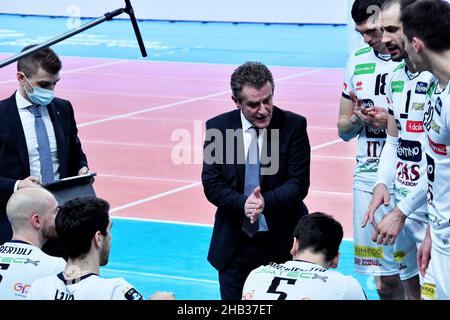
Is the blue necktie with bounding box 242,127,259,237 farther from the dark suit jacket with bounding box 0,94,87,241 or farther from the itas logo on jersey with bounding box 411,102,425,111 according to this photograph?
the dark suit jacket with bounding box 0,94,87,241

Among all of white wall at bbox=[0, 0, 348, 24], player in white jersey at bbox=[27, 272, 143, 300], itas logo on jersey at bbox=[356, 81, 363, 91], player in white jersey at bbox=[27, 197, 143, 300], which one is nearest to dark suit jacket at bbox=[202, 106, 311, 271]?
itas logo on jersey at bbox=[356, 81, 363, 91]

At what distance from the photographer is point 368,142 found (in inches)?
299

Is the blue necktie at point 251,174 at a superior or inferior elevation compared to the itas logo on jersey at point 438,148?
inferior

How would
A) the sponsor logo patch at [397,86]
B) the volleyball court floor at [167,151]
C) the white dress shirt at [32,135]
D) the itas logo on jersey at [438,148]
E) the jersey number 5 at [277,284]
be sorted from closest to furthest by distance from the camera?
the jersey number 5 at [277,284], the itas logo on jersey at [438,148], the sponsor logo patch at [397,86], the white dress shirt at [32,135], the volleyball court floor at [167,151]

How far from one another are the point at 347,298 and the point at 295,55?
20869mm

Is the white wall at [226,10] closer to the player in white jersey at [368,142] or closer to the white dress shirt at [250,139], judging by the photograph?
the player in white jersey at [368,142]

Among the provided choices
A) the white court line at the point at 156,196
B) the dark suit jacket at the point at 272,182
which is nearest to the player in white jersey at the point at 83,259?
the dark suit jacket at the point at 272,182

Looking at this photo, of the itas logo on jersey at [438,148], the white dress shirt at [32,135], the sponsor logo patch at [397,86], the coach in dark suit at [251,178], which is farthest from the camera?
the white dress shirt at [32,135]

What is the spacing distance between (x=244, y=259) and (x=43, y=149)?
1.61 metres

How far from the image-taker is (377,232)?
5953 millimetres

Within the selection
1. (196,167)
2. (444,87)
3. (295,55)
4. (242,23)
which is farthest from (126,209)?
(242,23)

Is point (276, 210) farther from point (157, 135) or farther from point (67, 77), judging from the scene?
point (67, 77)

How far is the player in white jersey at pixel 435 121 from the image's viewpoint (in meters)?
5.16

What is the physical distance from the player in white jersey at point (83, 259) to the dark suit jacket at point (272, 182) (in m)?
1.39
